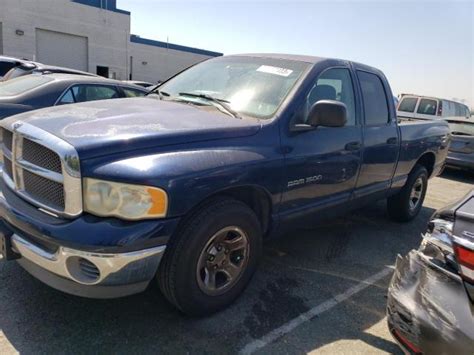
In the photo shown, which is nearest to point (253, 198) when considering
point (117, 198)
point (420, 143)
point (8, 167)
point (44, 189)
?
point (117, 198)

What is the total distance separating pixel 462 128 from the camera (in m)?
10.0

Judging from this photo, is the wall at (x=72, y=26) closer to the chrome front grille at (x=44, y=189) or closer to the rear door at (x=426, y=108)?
the rear door at (x=426, y=108)

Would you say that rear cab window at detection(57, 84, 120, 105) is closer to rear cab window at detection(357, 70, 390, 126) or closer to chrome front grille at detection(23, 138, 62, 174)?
chrome front grille at detection(23, 138, 62, 174)

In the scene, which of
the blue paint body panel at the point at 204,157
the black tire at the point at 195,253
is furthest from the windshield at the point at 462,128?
the black tire at the point at 195,253

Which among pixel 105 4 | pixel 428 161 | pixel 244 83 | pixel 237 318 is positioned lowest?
pixel 237 318

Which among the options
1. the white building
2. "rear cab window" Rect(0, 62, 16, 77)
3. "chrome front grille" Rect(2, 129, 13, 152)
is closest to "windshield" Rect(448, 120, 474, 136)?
"chrome front grille" Rect(2, 129, 13, 152)

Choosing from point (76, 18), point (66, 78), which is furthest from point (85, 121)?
point (76, 18)

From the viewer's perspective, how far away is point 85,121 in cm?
277

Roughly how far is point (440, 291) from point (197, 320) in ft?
5.26

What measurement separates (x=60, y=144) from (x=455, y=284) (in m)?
2.22

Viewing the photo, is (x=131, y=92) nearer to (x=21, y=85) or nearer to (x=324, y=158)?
(x=21, y=85)

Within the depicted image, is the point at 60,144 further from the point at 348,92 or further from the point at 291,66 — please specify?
the point at 348,92

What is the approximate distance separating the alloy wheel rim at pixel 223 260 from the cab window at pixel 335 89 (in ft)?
4.00

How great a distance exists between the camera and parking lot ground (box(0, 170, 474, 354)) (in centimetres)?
264
